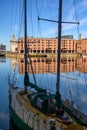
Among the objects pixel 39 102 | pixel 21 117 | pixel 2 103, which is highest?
pixel 39 102

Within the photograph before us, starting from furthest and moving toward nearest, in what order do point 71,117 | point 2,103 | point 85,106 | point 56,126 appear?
point 2,103, point 85,106, point 71,117, point 56,126

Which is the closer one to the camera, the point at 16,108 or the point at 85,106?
the point at 16,108

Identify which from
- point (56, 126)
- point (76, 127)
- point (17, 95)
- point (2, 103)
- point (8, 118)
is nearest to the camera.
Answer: point (76, 127)

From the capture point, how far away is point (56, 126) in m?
19.5

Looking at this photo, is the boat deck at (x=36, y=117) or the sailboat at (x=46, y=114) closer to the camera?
the boat deck at (x=36, y=117)

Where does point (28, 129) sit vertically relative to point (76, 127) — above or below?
below

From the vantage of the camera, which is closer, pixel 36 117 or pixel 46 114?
pixel 36 117

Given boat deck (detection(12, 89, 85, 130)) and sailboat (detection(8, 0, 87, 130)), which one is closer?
boat deck (detection(12, 89, 85, 130))

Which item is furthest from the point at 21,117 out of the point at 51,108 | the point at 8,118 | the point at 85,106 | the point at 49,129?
the point at 85,106

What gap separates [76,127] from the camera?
18281 millimetres

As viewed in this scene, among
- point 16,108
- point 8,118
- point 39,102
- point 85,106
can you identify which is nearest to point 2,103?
point 8,118

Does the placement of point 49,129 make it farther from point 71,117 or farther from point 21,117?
point 21,117

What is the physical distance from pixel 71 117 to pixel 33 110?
3.36m

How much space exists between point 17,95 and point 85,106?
13619mm
